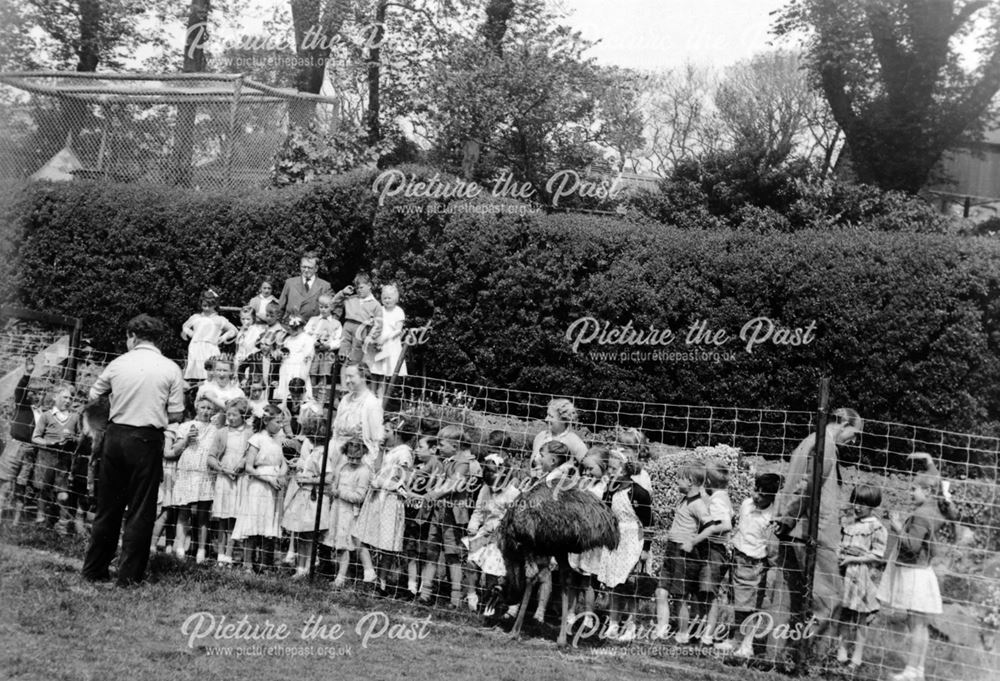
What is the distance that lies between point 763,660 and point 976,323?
6886 mm

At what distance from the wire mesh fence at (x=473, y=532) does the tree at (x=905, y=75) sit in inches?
647

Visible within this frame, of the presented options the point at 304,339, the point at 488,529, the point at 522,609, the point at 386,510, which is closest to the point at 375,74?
the point at 304,339

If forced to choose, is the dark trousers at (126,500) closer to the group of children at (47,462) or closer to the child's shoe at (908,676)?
the group of children at (47,462)

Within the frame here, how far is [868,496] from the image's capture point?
815cm

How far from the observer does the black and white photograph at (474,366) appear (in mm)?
8047

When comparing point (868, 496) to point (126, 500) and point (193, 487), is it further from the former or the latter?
point (193, 487)

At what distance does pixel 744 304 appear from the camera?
1410cm

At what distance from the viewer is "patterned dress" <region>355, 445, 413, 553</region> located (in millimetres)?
9172

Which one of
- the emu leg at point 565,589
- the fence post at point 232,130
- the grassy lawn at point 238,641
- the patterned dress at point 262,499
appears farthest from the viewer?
the fence post at point 232,130

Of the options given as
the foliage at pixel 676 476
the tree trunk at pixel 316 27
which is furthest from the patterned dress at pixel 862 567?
the tree trunk at pixel 316 27

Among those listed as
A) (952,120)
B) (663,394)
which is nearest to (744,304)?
(663,394)

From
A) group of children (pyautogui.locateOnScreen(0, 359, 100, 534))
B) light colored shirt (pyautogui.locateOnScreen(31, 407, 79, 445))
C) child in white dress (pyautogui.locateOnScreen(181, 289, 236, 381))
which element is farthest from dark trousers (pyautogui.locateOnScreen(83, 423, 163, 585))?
child in white dress (pyautogui.locateOnScreen(181, 289, 236, 381))

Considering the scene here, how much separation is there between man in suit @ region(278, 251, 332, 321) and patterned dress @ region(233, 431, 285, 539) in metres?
4.92

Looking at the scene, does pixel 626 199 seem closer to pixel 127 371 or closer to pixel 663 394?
pixel 663 394
